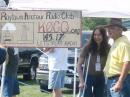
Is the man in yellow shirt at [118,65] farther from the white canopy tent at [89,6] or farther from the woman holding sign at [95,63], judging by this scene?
the woman holding sign at [95,63]

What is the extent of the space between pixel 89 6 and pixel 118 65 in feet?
3.33

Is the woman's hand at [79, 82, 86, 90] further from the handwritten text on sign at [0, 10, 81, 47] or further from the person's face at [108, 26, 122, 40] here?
the person's face at [108, 26, 122, 40]

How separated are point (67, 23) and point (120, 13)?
93cm

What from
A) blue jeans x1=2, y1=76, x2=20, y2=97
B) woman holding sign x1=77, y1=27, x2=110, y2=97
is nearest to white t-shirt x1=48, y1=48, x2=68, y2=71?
blue jeans x1=2, y1=76, x2=20, y2=97

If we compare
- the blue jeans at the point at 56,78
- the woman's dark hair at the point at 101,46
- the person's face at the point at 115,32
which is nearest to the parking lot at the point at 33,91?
the blue jeans at the point at 56,78

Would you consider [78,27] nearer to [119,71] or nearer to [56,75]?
[119,71]

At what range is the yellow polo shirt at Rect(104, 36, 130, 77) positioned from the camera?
799 centimetres

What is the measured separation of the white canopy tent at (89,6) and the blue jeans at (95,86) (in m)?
1.42

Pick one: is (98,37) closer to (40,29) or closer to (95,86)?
(95,86)

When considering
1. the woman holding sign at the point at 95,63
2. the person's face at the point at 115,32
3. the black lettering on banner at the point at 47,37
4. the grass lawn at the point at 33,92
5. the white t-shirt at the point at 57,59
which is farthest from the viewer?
the grass lawn at the point at 33,92

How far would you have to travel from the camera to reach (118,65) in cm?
809

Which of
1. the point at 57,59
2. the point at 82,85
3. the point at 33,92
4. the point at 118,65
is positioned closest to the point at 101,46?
the point at 82,85

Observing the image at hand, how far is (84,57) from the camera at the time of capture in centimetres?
908

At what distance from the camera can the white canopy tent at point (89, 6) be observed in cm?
790
